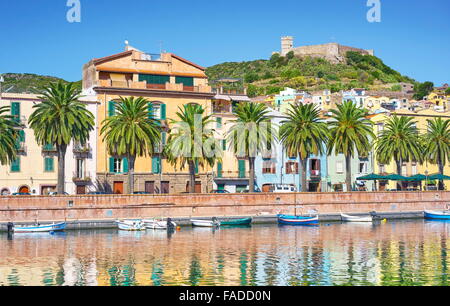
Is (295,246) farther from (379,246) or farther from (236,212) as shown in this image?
(236,212)

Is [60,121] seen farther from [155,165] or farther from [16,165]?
[155,165]

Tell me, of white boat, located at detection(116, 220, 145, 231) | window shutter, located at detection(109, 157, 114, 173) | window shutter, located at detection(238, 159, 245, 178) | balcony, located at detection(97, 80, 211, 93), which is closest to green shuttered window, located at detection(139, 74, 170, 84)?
balcony, located at detection(97, 80, 211, 93)

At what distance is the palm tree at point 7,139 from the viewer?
69.0m

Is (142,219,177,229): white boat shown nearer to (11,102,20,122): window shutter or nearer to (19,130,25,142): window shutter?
(19,130,25,142): window shutter

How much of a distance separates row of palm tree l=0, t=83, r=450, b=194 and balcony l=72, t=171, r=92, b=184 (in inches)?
151

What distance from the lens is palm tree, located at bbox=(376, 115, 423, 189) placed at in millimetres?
88250

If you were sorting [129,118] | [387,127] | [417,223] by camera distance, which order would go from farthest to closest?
[387,127] → [417,223] → [129,118]

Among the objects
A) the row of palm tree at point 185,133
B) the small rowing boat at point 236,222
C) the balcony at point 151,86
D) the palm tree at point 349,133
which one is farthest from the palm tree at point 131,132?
the palm tree at point 349,133

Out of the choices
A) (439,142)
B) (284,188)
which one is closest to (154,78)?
(284,188)

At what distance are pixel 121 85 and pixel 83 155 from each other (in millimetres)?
9460

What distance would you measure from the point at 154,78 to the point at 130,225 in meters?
23.3

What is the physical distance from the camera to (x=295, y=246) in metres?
56.4

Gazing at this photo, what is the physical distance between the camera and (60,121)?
6919 centimetres
